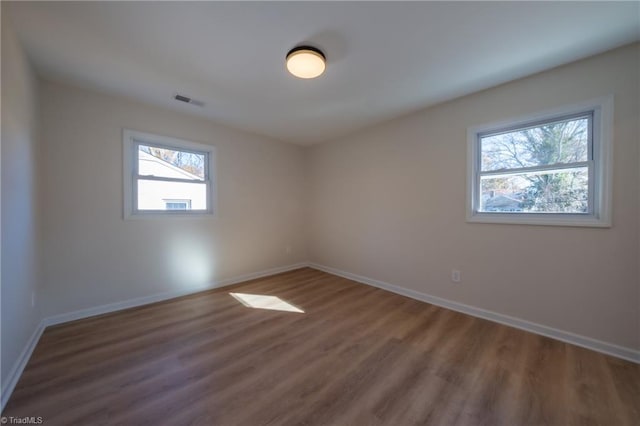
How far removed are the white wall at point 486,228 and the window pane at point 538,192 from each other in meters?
0.20

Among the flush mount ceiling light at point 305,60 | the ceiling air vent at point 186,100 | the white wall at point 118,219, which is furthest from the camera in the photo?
the ceiling air vent at point 186,100

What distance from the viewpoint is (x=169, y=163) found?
312cm

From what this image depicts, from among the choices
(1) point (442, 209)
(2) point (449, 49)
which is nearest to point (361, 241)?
(1) point (442, 209)

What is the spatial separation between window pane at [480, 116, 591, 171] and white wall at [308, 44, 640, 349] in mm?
197

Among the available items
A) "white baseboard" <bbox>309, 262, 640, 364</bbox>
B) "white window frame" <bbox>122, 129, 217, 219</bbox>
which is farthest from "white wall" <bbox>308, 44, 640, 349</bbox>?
"white window frame" <bbox>122, 129, 217, 219</bbox>

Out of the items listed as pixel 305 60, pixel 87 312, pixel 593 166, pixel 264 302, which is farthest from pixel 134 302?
→ pixel 593 166

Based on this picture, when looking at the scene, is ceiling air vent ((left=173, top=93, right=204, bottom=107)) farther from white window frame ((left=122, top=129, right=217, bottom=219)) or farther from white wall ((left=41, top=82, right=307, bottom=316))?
white window frame ((left=122, top=129, right=217, bottom=219))

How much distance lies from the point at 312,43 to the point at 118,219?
2835 mm

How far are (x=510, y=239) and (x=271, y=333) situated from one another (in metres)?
2.57

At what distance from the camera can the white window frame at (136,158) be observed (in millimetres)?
2734

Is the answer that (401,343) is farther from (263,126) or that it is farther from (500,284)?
(263,126)

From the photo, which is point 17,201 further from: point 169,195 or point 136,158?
point 169,195

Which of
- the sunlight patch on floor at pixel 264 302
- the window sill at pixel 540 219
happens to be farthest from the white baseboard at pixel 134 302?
the window sill at pixel 540 219

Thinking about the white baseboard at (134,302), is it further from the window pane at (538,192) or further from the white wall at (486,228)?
the window pane at (538,192)
